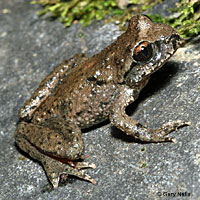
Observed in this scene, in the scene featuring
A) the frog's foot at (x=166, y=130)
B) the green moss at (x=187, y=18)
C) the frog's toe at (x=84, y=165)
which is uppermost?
the green moss at (x=187, y=18)

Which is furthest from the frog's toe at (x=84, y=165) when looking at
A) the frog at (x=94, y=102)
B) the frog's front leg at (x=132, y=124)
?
the frog's front leg at (x=132, y=124)

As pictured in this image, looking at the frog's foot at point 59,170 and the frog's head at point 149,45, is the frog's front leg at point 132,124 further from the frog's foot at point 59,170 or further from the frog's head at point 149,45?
the frog's foot at point 59,170

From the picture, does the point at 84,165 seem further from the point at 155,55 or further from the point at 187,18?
the point at 187,18

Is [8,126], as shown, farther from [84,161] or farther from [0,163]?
[84,161]

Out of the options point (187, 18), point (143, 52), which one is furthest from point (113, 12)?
point (143, 52)

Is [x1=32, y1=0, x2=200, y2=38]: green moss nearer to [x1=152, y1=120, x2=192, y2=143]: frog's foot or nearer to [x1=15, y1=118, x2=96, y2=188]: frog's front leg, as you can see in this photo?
[x1=152, y1=120, x2=192, y2=143]: frog's foot
